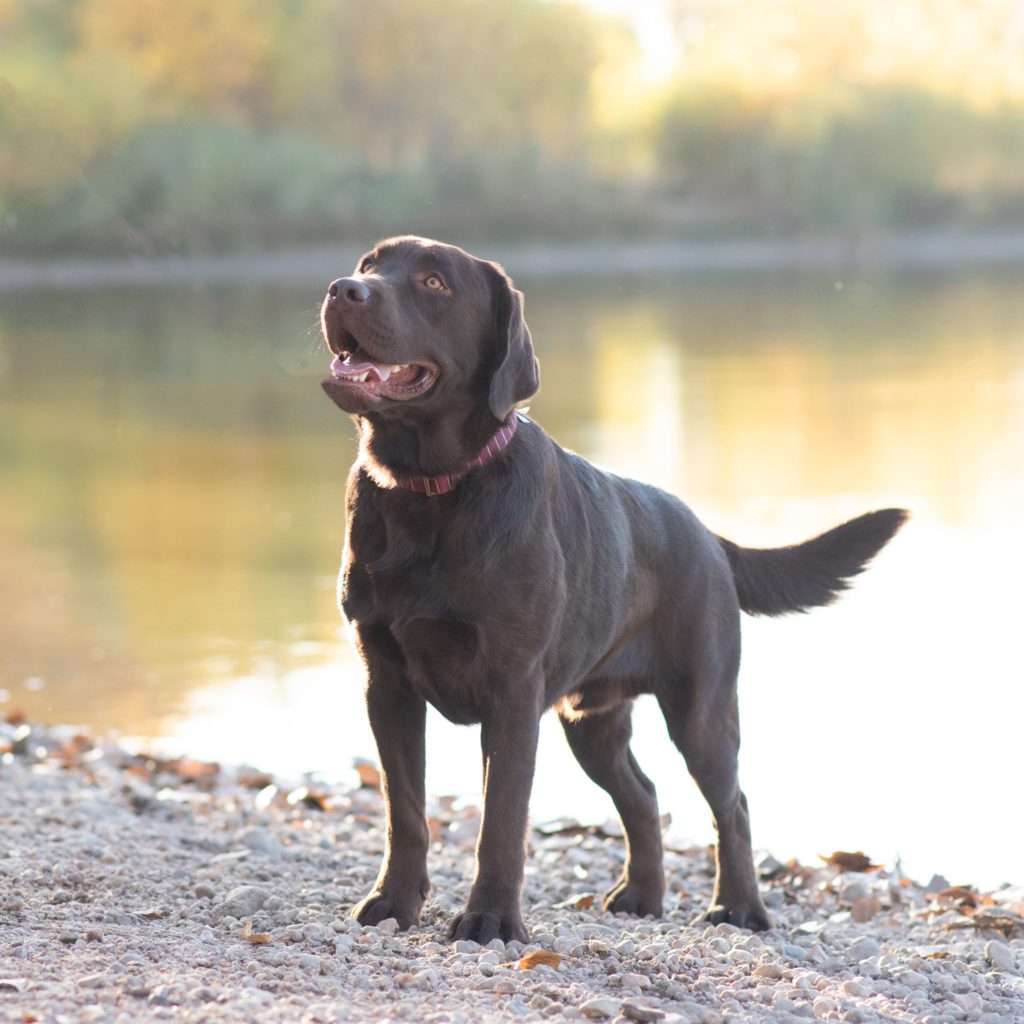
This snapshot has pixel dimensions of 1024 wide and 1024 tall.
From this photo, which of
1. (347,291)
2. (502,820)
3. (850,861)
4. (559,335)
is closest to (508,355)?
(347,291)

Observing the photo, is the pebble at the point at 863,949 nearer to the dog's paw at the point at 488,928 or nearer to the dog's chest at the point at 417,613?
the dog's paw at the point at 488,928

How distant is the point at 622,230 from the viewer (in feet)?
148

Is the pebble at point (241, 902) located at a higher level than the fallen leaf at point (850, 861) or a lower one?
higher

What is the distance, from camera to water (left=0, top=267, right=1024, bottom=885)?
672cm

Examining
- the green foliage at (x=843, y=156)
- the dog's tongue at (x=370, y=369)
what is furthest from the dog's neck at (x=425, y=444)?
the green foliage at (x=843, y=156)

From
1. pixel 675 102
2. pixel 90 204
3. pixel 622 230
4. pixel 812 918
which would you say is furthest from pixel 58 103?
pixel 675 102

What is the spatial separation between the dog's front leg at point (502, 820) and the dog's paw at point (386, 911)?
0.20 meters

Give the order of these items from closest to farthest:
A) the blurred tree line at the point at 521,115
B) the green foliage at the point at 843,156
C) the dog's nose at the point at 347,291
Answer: the dog's nose at the point at 347,291, the blurred tree line at the point at 521,115, the green foliage at the point at 843,156

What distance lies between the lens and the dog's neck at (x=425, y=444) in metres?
3.95

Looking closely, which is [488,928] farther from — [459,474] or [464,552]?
[459,474]

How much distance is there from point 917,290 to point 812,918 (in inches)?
1483

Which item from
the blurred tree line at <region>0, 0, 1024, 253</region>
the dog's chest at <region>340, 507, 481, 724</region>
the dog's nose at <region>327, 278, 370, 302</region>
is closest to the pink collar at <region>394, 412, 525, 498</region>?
the dog's chest at <region>340, 507, 481, 724</region>

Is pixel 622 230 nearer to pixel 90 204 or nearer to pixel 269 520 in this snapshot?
pixel 90 204

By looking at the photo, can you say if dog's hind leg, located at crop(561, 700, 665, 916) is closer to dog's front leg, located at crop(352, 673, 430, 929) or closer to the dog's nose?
dog's front leg, located at crop(352, 673, 430, 929)
